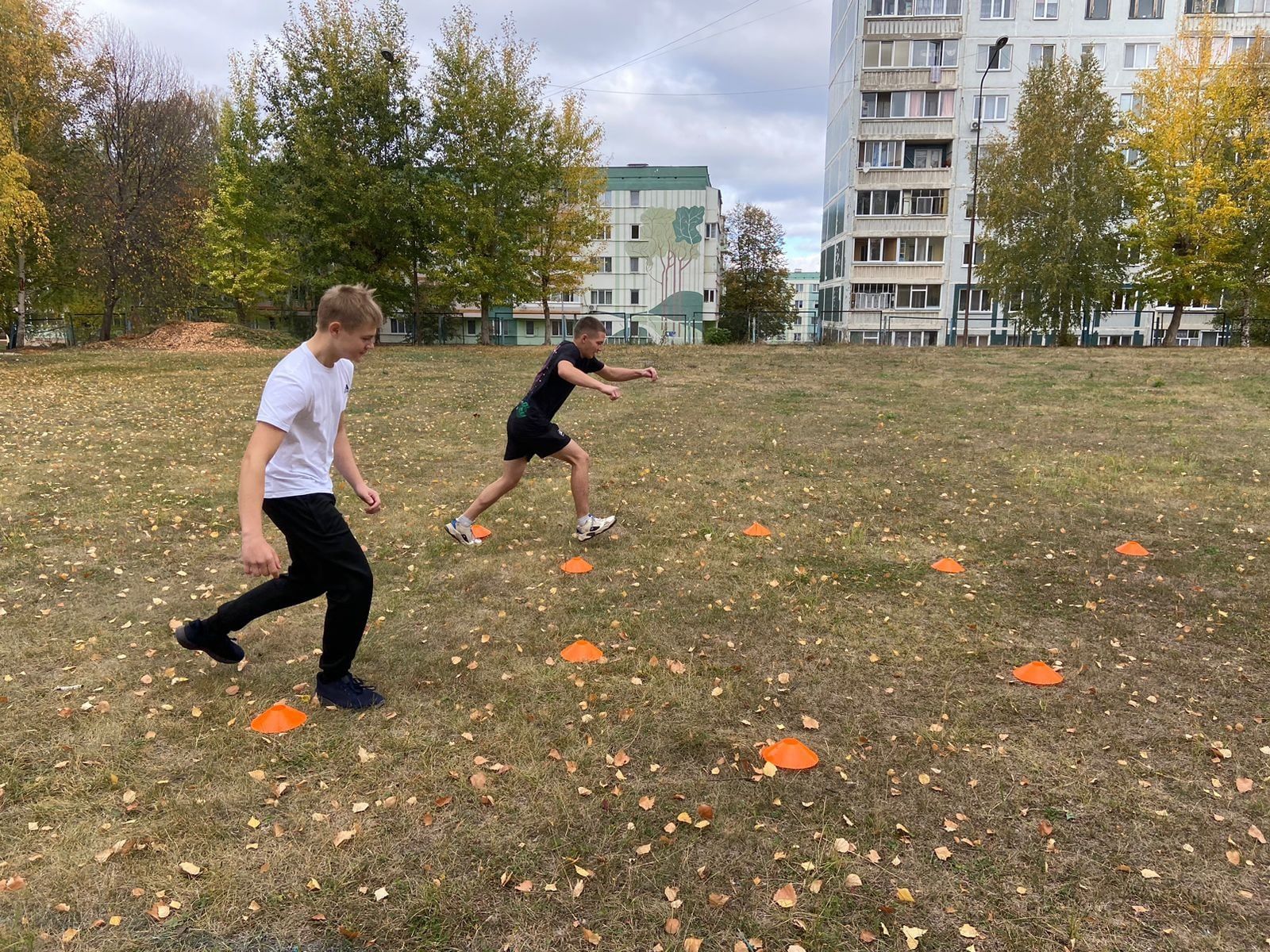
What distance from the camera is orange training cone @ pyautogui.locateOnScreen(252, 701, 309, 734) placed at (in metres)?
3.79

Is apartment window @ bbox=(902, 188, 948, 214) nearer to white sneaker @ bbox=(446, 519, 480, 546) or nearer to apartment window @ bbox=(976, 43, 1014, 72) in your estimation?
apartment window @ bbox=(976, 43, 1014, 72)

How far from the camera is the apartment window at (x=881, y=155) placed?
50.5m

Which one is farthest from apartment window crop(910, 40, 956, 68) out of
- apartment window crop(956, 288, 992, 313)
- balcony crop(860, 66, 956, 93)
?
apartment window crop(956, 288, 992, 313)

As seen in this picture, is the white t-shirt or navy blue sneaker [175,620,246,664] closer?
the white t-shirt

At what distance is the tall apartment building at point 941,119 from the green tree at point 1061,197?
13.7 m

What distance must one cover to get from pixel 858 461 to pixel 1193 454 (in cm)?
442

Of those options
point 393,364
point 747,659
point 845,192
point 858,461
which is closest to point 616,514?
point 747,659

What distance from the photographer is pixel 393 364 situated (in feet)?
78.9

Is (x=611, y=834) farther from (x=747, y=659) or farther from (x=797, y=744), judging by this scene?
(x=747, y=659)

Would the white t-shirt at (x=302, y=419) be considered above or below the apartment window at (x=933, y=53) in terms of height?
below

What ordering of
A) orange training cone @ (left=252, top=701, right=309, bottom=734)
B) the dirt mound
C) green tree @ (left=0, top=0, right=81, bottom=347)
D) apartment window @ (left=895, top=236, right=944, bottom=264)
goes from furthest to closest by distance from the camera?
apartment window @ (left=895, top=236, right=944, bottom=264) < the dirt mound < green tree @ (left=0, top=0, right=81, bottom=347) < orange training cone @ (left=252, top=701, right=309, bottom=734)

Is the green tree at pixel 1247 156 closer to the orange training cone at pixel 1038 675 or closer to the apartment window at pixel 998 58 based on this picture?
the apartment window at pixel 998 58

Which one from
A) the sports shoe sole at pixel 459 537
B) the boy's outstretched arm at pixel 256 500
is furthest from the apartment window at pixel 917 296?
the boy's outstretched arm at pixel 256 500

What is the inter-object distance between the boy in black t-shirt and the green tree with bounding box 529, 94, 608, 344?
91.6ft
